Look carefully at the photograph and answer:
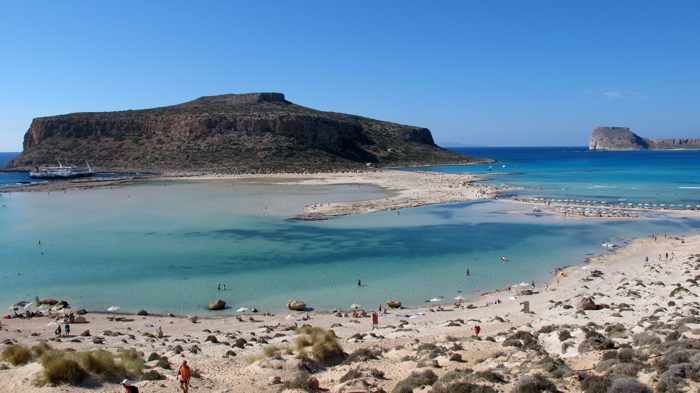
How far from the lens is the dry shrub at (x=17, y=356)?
12.0 metres

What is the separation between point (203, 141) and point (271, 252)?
3327 inches

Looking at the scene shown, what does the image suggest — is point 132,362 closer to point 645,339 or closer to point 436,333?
point 436,333

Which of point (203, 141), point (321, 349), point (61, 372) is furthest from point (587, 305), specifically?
point (203, 141)

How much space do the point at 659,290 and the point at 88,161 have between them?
10594cm

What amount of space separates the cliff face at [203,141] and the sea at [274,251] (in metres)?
50.8

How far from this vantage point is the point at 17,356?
12.1 meters

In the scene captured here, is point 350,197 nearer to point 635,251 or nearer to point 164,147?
point 635,251

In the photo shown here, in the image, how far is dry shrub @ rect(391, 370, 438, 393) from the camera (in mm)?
9867

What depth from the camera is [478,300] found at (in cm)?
2109

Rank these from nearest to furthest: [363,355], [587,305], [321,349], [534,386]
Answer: [534,386]
[363,355]
[321,349]
[587,305]

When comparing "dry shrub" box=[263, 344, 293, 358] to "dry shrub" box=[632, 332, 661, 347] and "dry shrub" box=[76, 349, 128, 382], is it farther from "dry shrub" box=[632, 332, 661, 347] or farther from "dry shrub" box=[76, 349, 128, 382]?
"dry shrub" box=[632, 332, 661, 347]

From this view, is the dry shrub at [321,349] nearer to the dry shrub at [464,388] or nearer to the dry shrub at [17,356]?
the dry shrub at [464,388]

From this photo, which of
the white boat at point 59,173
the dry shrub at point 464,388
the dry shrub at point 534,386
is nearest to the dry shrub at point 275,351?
the dry shrub at point 464,388

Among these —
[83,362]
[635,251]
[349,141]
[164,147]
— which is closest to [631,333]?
[83,362]
